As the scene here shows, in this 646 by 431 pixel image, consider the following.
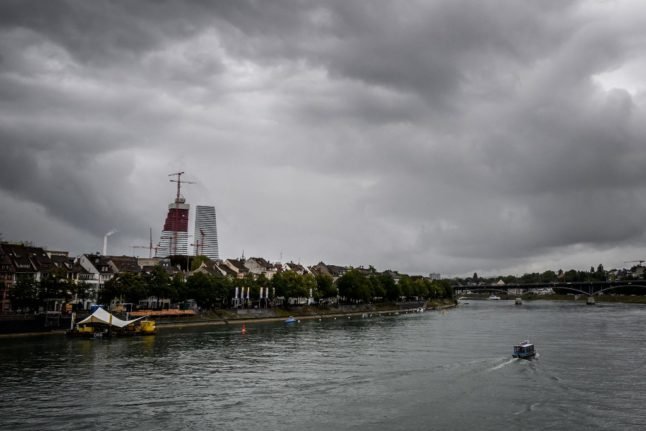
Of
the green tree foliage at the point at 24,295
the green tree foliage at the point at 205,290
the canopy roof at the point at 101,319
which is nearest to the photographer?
the canopy roof at the point at 101,319

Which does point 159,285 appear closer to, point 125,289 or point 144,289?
point 144,289

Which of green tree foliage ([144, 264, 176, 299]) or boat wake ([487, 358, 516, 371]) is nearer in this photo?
boat wake ([487, 358, 516, 371])

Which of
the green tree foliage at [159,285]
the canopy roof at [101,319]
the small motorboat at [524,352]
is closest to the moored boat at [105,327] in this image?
the canopy roof at [101,319]

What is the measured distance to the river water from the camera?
154 feet

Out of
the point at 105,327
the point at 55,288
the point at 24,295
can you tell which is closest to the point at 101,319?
the point at 105,327

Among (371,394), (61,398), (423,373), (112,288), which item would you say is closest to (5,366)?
(61,398)

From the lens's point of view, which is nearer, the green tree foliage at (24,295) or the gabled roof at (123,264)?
the green tree foliage at (24,295)

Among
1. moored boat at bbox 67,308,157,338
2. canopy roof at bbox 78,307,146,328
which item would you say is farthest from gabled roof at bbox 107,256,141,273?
canopy roof at bbox 78,307,146,328

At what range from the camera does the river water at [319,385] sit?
46913 millimetres

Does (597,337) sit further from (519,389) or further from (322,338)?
(519,389)

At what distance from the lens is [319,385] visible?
6138cm

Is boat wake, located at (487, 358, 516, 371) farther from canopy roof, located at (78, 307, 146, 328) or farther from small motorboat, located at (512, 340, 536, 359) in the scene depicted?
canopy roof, located at (78, 307, 146, 328)

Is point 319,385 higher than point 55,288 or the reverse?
the reverse

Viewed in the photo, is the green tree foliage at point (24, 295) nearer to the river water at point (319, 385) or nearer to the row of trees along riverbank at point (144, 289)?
the row of trees along riverbank at point (144, 289)
